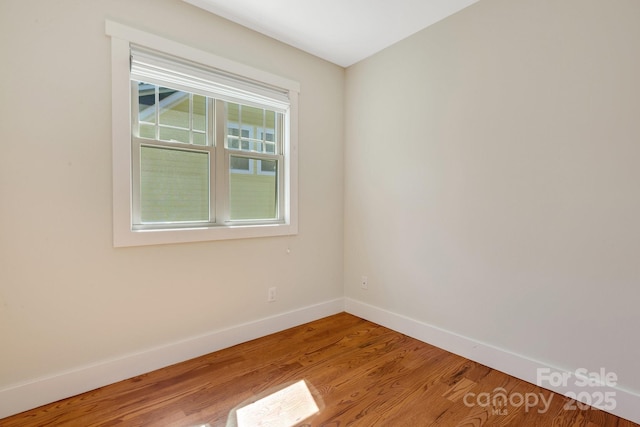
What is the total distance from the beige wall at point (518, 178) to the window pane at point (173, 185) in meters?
1.60

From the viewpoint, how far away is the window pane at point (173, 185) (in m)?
2.17

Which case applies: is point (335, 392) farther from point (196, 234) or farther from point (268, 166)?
point (268, 166)

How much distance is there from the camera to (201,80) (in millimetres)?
2256

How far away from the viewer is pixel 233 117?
2596 mm

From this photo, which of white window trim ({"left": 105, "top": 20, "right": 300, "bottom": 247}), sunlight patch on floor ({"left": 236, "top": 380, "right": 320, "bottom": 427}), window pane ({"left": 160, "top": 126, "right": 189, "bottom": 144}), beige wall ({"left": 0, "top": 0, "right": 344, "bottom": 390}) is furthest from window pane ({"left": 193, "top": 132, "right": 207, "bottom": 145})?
sunlight patch on floor ({"left": 236, "top": 380, "right": 320, "bottom": 427})

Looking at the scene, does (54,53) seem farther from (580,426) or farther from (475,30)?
(580,426)

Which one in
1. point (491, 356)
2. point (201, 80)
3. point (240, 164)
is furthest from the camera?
point (240, 164)

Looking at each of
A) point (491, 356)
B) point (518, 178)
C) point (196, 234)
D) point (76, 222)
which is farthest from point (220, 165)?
point (491, 356)

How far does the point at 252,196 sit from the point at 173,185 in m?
0.67

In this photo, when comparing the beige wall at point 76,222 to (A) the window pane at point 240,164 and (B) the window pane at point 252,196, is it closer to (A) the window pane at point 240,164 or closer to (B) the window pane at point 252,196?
(B) the window pane at point 252,196

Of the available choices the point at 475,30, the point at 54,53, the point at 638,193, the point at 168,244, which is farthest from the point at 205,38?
the point at 638,193

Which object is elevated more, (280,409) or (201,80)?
(201,80)

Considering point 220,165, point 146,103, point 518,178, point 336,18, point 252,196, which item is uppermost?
point 336,18

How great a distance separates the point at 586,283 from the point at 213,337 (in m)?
2.53
